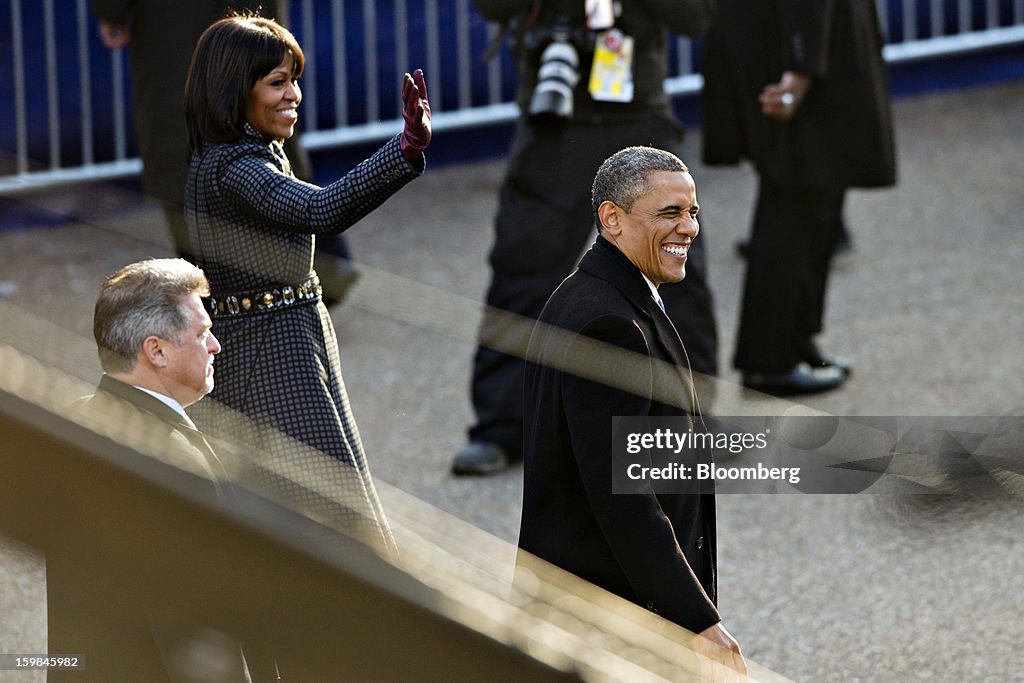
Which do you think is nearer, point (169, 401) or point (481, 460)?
point (169, 401)

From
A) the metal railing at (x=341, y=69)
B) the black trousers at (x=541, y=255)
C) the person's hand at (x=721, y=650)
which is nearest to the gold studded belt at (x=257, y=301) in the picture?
the person's hand at (x=721, y=650)

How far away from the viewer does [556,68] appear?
5027 millimetres

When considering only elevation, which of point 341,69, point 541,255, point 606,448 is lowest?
point 541,255

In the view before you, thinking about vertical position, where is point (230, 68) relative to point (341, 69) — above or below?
above

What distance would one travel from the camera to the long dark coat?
576 cm

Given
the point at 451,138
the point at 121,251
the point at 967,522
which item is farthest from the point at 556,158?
the point at 451,138

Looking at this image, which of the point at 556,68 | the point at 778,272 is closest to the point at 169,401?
the point at 556,68

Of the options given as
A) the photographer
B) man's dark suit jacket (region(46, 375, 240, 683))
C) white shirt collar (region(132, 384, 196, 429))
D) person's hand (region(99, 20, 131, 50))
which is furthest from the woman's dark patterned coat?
person's hand (region(99, 20, 131, 50))

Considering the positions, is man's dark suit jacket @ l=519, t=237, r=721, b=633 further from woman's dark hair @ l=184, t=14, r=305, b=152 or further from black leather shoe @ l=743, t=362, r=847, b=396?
black leather shoe @ l=743, t=362, r=847, b=396

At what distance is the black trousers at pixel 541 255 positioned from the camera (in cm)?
523

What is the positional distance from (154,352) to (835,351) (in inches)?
175

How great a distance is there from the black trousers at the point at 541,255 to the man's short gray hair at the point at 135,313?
8.71 feet

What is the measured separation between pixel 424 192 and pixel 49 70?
7.10 ft

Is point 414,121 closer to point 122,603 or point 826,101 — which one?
point 122,603
